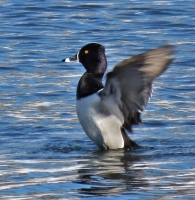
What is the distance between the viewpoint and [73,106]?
1030cm

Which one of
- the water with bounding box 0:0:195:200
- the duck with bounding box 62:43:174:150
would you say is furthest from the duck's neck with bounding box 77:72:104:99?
the water with bounding box 0:0:195:200

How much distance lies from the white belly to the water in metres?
0.12

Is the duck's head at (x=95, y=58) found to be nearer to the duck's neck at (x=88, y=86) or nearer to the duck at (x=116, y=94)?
the duck at (x=116, y=94)

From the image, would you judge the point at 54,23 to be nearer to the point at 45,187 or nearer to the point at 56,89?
the point at 56,89

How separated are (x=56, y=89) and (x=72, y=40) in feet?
10.9

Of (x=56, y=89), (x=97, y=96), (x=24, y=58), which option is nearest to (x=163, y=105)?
(x=56, y=89)

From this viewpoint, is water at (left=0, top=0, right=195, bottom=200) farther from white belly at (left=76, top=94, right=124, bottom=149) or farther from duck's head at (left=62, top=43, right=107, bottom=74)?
duck's head at (left=62, top=43, right=107, bottom=74)

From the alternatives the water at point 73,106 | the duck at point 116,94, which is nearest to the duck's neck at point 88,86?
the duck at point 116,94

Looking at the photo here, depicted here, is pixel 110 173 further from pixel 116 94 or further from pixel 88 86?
pixel 88 86

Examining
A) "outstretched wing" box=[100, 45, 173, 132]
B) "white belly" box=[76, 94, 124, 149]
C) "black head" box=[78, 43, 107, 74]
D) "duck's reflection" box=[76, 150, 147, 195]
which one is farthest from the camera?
"black head" box=[78, 43, 107, 74]

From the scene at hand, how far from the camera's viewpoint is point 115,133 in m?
8.41

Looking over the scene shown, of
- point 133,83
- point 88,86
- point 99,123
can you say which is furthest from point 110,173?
point 88,86

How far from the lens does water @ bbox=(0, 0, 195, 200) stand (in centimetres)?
687

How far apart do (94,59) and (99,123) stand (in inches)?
30.9
